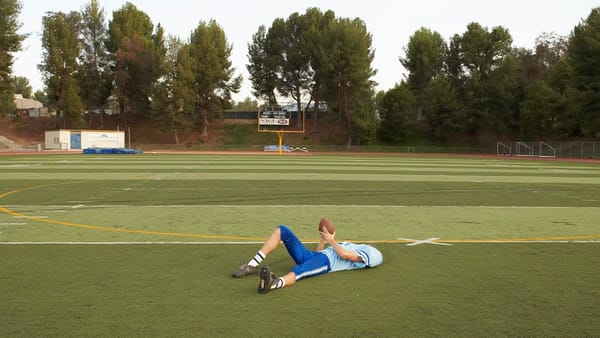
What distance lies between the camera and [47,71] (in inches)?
3007

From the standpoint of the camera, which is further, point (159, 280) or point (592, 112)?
point (592, 112)

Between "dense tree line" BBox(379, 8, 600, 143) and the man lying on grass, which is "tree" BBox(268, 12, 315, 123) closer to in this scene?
"dense tree line" BBox(379, 8, 600, 143)

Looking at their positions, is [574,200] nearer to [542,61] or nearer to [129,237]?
[129,237]

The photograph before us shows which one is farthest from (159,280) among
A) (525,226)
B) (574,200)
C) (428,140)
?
(428,140)

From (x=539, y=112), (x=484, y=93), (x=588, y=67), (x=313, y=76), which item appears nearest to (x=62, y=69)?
(x=313, y=76)

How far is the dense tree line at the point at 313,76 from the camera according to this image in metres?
66.0

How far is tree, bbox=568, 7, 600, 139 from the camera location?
1938 inches

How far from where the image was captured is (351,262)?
6176mm

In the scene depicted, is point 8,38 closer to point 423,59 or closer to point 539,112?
point 423,59

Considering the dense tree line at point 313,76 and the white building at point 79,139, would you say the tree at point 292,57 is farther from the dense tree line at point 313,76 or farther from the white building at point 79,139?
the white building at point 79,139

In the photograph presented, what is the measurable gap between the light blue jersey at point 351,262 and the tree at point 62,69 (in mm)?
78290

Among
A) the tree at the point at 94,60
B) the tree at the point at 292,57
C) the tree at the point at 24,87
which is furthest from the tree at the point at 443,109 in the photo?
the tree at the point at 24,87

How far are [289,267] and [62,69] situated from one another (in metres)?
80.5

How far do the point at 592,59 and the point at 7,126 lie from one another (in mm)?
82881
